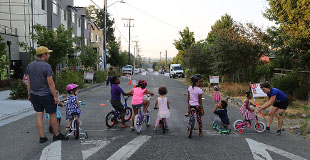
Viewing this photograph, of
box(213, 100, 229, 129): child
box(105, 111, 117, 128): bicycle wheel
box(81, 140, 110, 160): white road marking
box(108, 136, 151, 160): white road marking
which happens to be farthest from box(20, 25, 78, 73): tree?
box(213, 100, 229, 129): child

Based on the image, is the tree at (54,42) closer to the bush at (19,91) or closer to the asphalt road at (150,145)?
the bush at (19,91)

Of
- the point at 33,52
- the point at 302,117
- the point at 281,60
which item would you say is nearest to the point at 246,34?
the point at 281,60

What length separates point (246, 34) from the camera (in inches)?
802

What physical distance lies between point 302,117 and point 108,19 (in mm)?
66151

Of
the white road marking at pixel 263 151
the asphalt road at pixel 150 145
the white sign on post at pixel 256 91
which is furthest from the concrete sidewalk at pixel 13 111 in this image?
the white sign on post at pixel 256 91

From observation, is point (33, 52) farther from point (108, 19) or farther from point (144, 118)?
point (108, 19)

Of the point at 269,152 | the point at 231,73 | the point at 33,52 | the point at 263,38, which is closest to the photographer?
the point at 269,152

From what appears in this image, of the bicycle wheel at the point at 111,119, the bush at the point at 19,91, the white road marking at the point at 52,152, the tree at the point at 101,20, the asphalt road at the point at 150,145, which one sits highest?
the tree at the point at 101,20

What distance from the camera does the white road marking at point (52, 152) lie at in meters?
5.30

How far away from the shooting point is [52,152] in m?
5.60

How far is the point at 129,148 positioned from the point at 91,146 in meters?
0.86

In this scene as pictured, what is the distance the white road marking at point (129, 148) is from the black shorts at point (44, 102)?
1880mm

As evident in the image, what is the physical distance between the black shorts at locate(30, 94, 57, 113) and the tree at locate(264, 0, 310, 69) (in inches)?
449

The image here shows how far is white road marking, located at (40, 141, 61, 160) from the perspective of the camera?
530 cm
